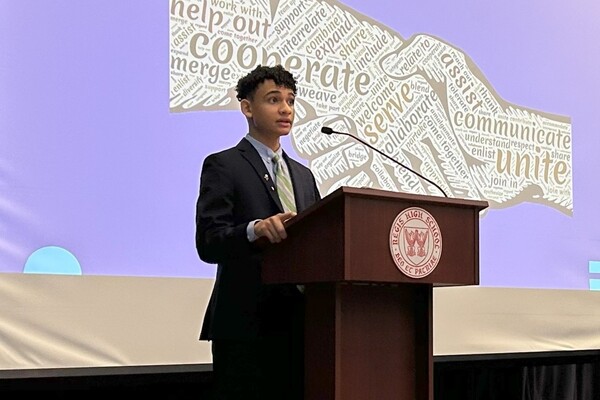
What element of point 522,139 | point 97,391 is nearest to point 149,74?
point 97,391

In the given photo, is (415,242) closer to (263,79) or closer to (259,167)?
(259,167)

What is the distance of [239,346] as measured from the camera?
173 cm

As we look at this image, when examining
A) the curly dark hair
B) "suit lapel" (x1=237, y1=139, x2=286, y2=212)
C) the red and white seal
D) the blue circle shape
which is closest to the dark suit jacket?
"suit lapel" (x1=237, y1=139, x2=286, y2=212)

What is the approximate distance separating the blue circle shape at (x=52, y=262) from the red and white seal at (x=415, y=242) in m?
1.13

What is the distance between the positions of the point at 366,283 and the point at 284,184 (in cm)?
35

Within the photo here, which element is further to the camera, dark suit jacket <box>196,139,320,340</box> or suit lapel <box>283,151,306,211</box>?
suit lapel <box>283,151,306,211</box>

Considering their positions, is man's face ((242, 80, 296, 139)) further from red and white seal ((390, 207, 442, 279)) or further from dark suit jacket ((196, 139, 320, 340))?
red and white seal ((390, 207, 442, 279))

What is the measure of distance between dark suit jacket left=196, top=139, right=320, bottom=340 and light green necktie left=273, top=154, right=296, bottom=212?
0.03m

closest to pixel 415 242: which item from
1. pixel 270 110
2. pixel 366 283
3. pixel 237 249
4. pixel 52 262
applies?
pixel 366 283

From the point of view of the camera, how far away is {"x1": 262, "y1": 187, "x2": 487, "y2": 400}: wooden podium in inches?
60.2

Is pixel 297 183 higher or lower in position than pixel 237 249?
higher

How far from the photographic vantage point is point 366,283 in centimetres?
162

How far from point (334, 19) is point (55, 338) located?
4.74 feet

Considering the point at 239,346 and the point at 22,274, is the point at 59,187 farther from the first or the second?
the point at 239,346
